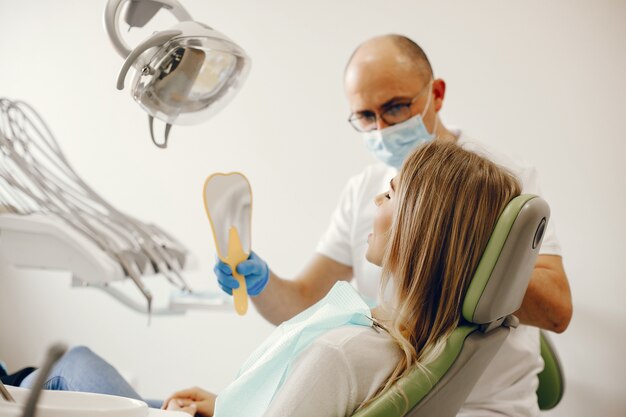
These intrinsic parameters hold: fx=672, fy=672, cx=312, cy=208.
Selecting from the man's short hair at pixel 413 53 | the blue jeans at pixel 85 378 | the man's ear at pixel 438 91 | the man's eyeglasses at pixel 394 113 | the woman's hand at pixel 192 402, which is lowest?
the woman's hand at pixel 192 402

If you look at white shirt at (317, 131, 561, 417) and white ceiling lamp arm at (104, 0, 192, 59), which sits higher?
white ceiling lamp arm at (104, 0, 192, 59)

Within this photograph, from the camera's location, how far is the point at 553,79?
2.29 metres

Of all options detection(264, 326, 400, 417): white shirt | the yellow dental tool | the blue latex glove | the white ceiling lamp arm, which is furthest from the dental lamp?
detection(264, 326, 400, 417): white shirt

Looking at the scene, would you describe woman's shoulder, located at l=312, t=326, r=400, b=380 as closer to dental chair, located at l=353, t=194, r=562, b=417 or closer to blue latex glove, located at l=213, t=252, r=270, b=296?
dental chair, located at l=353, t=194, r=562, b=417

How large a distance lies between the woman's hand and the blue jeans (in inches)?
3.4

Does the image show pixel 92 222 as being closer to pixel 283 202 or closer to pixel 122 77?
pixel 122 77

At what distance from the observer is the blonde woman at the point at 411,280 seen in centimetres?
98

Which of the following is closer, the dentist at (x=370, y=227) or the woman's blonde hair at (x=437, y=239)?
the woman's blonde hair at (x=437, y=239)

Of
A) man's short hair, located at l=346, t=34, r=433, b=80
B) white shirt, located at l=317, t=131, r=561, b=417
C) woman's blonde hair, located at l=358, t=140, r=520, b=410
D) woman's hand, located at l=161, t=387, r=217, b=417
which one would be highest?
man's short hair, located at l=346, t=34, r=433, b=80

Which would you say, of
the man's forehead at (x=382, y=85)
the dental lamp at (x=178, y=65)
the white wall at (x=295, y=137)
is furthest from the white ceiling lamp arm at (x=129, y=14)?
the white wall at (x=295, y=137)

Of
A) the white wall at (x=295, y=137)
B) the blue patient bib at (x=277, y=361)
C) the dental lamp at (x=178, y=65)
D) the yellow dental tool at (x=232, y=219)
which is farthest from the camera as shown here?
the white wall at (x=295, y=137)

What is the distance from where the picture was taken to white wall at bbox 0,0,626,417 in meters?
2.21

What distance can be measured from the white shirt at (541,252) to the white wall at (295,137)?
619mm

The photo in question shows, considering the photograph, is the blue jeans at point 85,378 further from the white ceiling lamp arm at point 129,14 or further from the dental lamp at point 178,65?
the white ceiling lamp arm at point 129,14
